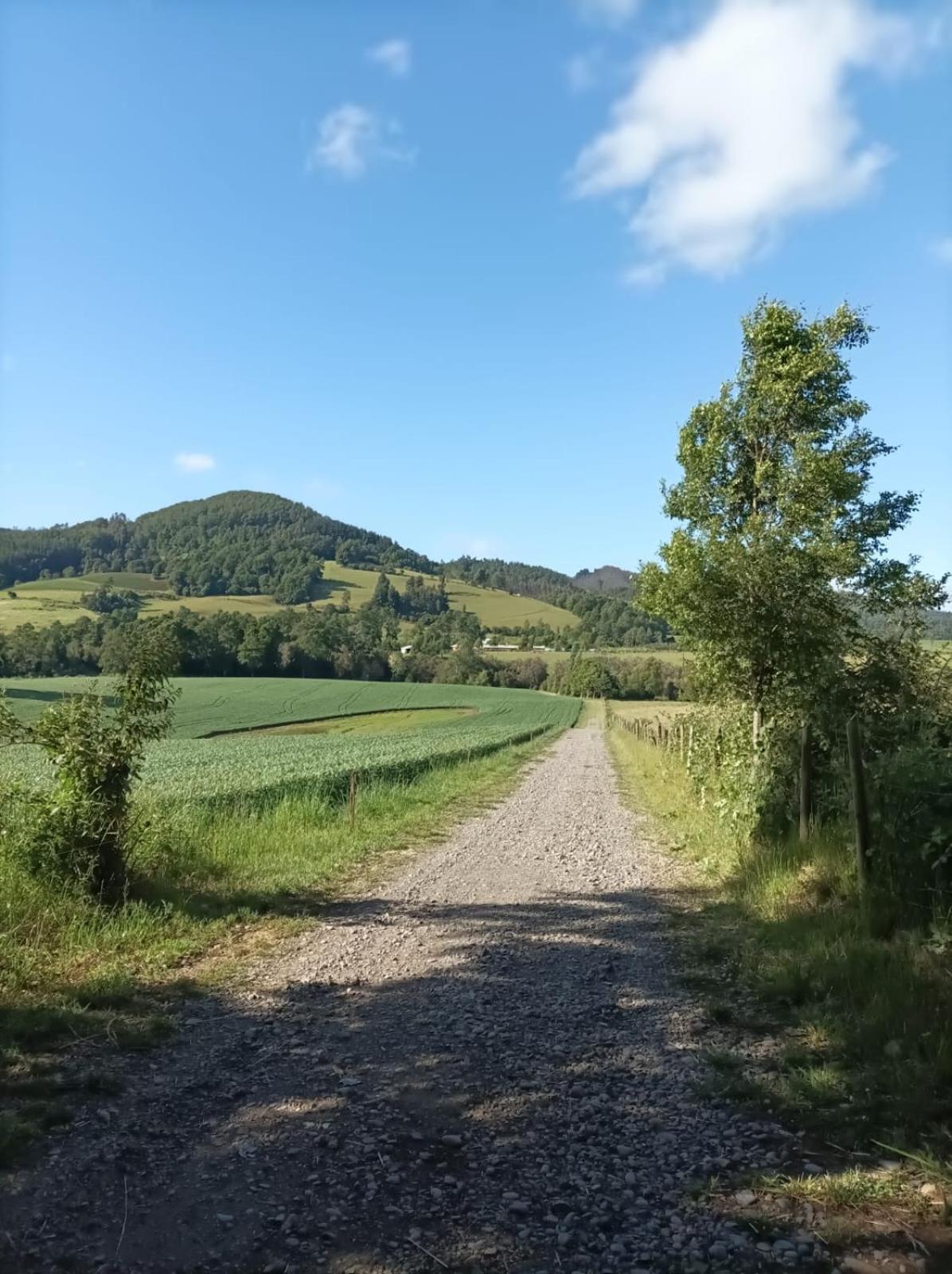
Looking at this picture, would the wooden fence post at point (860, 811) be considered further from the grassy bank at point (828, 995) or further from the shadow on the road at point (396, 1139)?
the shadow on the road at point (396, 1139)

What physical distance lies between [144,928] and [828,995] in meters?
5.49

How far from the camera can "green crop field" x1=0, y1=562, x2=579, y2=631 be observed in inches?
3938

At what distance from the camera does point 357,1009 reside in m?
5.73

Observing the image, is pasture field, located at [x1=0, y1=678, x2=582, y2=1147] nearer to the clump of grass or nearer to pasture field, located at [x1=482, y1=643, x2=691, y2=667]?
the clump of grass

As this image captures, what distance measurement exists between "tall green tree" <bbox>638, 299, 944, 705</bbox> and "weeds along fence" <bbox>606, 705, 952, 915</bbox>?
794mm

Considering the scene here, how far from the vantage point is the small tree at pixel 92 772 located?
775 centimetres

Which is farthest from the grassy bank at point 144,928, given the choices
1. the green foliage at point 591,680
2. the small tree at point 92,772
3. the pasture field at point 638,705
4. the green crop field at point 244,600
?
the green foliage at point 591,680

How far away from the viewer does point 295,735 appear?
166 ft

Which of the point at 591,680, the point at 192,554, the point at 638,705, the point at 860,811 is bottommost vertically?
the point at 638,705

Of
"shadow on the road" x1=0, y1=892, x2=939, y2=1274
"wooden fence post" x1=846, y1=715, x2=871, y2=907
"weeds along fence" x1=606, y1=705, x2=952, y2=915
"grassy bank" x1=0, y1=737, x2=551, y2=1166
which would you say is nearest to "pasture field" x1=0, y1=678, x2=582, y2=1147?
"grassy bank" x1=0, y1=737, x2=551, y2=1166

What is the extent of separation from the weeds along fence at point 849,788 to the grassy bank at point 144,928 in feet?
16.1

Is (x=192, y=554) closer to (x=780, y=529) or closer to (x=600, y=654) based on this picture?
(x=600, y=654)

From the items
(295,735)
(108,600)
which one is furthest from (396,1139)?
(108,600)

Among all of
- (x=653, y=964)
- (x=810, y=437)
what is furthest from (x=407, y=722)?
(x=653, y=964)
